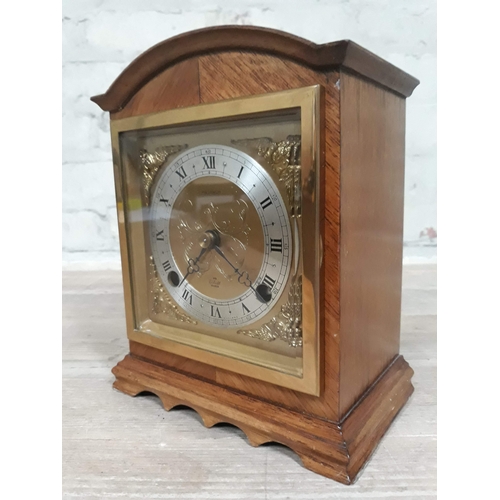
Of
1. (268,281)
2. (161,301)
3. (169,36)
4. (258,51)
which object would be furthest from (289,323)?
(169,36)

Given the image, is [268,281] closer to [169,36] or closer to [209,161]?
[209,161]

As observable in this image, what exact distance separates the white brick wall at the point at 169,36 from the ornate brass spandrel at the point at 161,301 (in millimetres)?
874

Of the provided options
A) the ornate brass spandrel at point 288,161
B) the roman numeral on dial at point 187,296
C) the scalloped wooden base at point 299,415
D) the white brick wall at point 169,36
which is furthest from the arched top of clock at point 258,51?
the white brick wall at point 169,36

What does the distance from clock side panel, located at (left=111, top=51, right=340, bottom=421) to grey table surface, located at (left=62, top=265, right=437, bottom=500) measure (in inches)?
3.5

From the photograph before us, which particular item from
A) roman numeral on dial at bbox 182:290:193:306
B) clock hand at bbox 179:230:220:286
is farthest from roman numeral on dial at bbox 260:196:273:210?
roman numeral on dial at bbox 182:290:193:306

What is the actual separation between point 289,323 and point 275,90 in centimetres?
34

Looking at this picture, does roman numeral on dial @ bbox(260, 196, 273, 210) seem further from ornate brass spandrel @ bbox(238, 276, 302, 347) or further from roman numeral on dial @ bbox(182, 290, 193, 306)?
roman numeral on dial @ bbox(182, 290, 193, 306)

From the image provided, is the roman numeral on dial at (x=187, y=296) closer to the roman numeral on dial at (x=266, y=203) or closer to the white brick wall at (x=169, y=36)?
the roman numeral on dial at (x=266, y=203)

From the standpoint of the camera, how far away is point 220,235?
2.39 feet

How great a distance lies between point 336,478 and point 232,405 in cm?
20

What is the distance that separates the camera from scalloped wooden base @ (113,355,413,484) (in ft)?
2.06

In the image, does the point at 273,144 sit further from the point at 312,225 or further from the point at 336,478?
the point at 336,478

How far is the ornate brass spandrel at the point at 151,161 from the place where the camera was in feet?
2.52

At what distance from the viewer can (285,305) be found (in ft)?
2.26
